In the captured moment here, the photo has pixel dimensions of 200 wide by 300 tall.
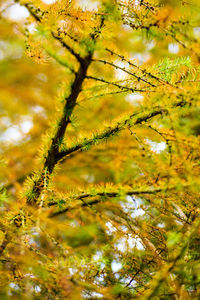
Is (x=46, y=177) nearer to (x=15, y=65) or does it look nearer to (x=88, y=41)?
(x=88, y=41)

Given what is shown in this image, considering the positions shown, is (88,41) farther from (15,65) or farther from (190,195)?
(15,65)

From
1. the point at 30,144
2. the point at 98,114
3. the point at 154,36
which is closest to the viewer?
the point at 154,36

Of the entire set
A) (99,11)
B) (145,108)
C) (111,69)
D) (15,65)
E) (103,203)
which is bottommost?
(103,203)

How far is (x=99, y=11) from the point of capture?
3.69 feet

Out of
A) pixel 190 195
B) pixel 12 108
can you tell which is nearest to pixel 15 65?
pixel 12 108

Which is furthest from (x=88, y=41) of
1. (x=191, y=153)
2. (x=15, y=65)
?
(x=15, y=65)

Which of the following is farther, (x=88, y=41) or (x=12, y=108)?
(x=12, y=108)

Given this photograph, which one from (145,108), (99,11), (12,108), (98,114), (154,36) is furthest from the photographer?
(98,114)

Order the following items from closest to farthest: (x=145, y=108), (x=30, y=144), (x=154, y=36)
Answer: (x=154, y=36), (x=145, y=108), (x=30, y=144)

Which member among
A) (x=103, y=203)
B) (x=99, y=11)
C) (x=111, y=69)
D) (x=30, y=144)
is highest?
(x=30, y=144)

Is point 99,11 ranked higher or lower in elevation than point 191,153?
higher

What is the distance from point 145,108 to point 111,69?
0.27 meters

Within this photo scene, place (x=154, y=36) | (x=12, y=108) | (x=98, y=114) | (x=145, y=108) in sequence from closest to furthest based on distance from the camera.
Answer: (x=154, y=36)
(x=145, y=108)
(x=12, y=108)
(x=98, y=114)

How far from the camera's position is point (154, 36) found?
3.34 feet
